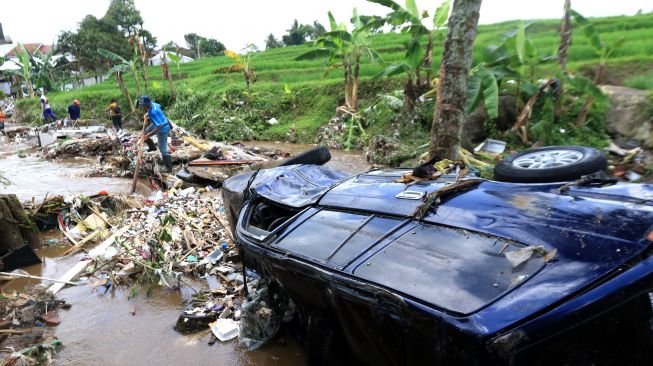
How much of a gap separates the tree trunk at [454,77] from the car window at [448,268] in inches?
153

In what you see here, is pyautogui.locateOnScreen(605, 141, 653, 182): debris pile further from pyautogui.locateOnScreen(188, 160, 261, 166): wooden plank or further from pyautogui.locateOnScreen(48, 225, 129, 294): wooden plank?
pyautogui.locateOnScreen(48, 225, 129, 294): wooden plank

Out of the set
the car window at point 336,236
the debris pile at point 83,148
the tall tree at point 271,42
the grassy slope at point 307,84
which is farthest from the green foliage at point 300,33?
the car window at point 336,236

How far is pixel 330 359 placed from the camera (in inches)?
113

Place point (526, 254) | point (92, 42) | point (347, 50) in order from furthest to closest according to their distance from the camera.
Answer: point (92, 42) → point (347, 50) → point (526, 254)

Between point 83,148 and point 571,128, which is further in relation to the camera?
point 83,148

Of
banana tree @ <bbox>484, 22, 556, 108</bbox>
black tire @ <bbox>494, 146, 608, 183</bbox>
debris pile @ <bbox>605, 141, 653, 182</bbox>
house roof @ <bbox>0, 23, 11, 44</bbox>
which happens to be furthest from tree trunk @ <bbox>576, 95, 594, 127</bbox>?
house roof @ <bbox>0, 23, 11, 44</bbox>

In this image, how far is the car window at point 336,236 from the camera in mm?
2600

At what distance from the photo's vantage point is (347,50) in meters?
13.8

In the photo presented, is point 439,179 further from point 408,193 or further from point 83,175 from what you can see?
point 83,175

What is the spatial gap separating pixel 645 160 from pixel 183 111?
18.4 m

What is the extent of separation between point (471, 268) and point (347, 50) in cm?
1261

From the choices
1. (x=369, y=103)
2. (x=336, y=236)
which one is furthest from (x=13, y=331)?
(x=369, y=103)

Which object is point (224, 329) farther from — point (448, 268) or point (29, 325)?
point (448, 268)

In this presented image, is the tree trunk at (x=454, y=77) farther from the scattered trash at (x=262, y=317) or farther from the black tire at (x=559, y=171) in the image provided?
the scattered trash at (x=262, y=317)
